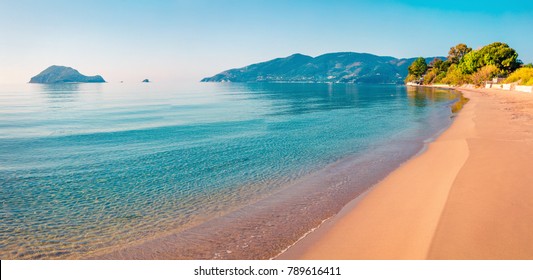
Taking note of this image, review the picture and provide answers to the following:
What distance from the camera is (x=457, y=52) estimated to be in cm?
16875

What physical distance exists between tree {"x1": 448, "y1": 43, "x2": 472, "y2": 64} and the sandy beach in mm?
181767

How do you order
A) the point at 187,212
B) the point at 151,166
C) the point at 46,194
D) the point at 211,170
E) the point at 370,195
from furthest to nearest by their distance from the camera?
the point at 151,166
the point at 211,170
the point at 46,194
the point at 370,195
the point at 187,212

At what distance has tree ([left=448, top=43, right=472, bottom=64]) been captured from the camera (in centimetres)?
16688

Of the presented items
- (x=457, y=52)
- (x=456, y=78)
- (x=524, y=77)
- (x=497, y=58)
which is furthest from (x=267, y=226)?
(x=457, y=52)

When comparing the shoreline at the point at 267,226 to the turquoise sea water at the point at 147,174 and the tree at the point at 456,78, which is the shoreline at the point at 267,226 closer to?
the turquoise sea water at the point at 147,174

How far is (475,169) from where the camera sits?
13.6 metres

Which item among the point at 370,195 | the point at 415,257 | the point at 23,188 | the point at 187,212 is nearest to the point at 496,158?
the point at 370,195

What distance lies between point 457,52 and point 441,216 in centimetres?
19286

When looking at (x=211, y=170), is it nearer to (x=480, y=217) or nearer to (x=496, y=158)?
(x=480, y=217)

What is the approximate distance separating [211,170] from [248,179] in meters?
2.64

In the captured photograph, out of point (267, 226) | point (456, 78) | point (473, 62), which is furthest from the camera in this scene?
point (456, 78)

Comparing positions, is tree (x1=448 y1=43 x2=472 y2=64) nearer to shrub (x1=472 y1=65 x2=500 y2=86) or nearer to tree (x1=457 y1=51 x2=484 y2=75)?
tree (x1=457 y1=51 x2=484 y2=75)

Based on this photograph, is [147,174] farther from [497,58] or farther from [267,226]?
[497,58]

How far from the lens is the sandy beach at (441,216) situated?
23.8ft
